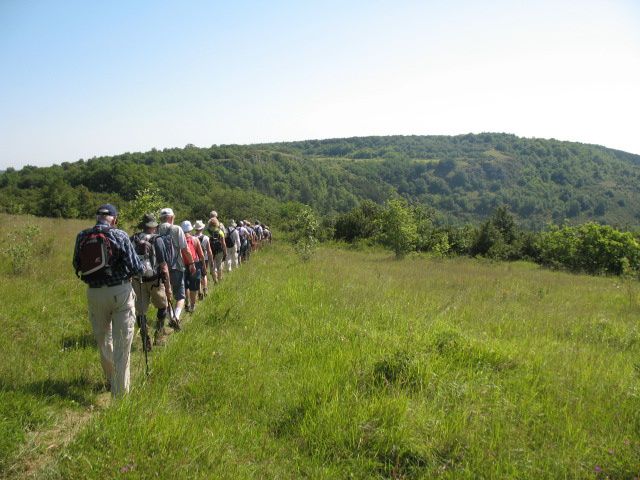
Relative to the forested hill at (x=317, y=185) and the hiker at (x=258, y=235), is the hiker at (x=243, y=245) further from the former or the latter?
the forested hill at (x=317, y=185)

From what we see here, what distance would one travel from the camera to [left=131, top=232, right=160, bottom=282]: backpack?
5.38 m

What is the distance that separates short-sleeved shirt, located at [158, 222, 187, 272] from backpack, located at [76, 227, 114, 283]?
7.81 ft

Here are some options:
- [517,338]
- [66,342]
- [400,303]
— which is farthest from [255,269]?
[517,338]

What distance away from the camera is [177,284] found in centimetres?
665

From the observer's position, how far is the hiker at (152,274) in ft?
17.9

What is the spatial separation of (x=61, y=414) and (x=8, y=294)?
4297 mm

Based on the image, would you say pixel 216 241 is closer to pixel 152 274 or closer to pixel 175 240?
pixel 175 240

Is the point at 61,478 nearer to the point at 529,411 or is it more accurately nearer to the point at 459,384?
the point at 459,384

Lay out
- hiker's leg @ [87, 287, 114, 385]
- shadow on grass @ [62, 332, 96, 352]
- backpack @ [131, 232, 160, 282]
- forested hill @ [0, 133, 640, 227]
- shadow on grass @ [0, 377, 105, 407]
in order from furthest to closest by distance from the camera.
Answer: forested hill @ [0, 133, 640, 227] → backpack @ [131, 232, 160, 282] → shadow on grass @ [62, 332, 96, 352] → hiker's leg @ [87, 287, 114, 385] → shadow on grass @ [0, 377, 105, 407]

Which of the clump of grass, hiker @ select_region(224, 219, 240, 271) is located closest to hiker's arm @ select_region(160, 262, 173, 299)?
the clump of grass

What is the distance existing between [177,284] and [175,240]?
74 cm

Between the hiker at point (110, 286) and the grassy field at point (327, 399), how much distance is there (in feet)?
1.16

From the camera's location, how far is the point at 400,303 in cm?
764

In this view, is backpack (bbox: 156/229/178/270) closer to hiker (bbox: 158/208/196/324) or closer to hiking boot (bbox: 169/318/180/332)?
hiker (bbox: 158/208/196/324)
